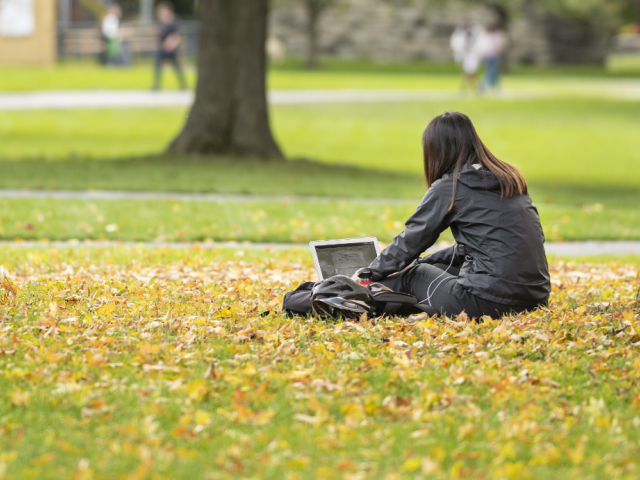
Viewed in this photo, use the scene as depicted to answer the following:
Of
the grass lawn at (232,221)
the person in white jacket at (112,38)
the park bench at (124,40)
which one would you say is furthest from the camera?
the park bench at (124,40)

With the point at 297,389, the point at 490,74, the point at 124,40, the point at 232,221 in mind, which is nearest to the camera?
the point at 297,389

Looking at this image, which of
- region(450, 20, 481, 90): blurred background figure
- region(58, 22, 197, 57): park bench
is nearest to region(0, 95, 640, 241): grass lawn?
region(450, 20, 481, 90): blurred background figure

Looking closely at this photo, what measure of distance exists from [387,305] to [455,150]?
41.7 inches

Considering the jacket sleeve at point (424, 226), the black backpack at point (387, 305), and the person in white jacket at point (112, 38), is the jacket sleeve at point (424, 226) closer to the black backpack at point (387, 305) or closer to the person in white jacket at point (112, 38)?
the black backpack at point (387, 305)

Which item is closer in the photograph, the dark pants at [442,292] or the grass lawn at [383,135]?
the dark pants at [442,292]

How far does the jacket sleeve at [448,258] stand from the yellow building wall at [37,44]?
89.3ft

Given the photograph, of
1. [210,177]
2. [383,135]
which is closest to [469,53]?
[383,135]

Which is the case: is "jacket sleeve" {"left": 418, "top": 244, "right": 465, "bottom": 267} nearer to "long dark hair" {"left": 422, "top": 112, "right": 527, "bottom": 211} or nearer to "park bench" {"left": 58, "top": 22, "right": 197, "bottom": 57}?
"long dark hair" {"left": 422, "top": 112, "right": 527, "bottom": 211}

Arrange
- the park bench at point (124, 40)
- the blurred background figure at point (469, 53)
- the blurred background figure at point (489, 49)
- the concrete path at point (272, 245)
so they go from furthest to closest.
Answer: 1. the park bench at point (124, 40)
2. the blurred background figure at point (469, 53)
3. the blurred background figure at point (489, 49)
4. the concrete path at point (272, 245)

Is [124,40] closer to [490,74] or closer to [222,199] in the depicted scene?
[490,74]

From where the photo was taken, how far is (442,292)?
549 cm

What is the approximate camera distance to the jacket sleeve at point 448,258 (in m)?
5.80

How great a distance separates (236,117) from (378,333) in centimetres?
993

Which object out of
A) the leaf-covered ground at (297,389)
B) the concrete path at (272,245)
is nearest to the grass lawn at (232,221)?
the concrete path at (272,245)
